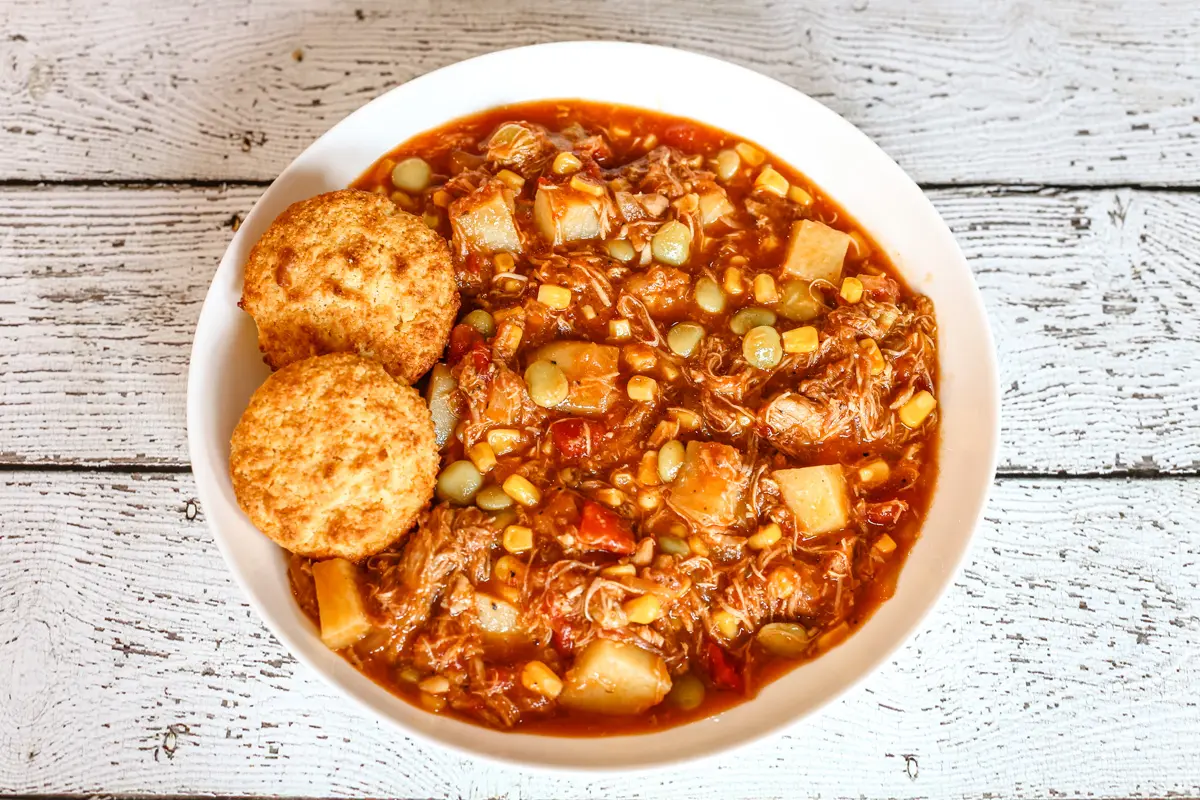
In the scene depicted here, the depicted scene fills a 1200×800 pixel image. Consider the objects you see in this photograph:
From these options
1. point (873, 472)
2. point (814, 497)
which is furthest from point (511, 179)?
point (873, 472)

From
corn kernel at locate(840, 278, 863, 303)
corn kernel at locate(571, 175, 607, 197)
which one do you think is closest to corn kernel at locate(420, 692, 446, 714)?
corn kernel at locate(571, 175, 607, 197)

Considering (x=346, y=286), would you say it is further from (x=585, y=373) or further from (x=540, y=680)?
(x=540, y=680)

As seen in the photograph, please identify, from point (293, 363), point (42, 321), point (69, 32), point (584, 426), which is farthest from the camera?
point (69, 32)

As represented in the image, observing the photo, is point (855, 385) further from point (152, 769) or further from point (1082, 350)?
point (152, 769)

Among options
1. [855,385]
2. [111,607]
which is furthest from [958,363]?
[111,607]

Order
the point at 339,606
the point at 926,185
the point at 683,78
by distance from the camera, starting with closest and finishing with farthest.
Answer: the point at 339,606
the point at 683,78
the point at 926,185

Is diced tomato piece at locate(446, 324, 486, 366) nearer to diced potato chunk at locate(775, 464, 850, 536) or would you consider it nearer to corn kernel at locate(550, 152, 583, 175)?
corn kernel at locate(550, 152, 583, 175)
